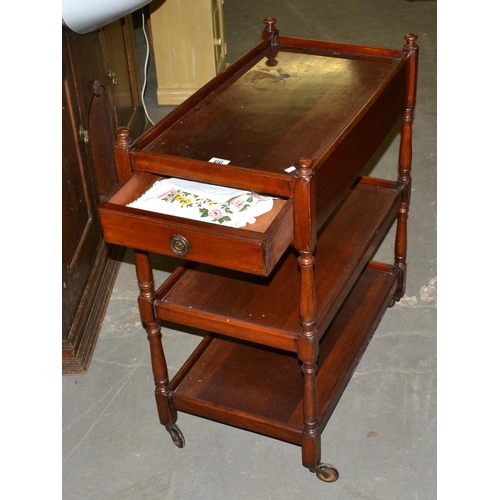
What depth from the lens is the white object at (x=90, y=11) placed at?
249cm

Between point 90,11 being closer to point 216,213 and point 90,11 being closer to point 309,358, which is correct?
point 216,213

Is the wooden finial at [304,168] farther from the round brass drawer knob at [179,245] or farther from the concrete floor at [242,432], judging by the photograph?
the concrete floor at [242,432]

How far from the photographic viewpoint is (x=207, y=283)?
2330 mm

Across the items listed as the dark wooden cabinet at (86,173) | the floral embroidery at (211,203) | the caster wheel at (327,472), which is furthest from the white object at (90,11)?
the caster wheel at (327,472)

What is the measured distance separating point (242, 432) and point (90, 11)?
1390mm

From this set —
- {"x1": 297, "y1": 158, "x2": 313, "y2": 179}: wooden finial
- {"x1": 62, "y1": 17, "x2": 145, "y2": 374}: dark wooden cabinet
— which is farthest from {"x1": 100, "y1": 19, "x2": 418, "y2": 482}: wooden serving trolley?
{"x1": 62, "y1": 17, "x2": 145, "y2": 374}: dark wooden cabinet

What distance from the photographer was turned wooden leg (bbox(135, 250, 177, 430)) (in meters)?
2.17

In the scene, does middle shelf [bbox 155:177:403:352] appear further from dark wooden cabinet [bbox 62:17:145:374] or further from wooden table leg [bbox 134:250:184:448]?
dark wooden cabinet [bbox 62:17:145:374]

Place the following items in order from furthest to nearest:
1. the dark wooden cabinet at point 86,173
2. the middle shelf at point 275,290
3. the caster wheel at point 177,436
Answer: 1. the dark wooden cabinet at point 86,173
2. the caster wheel at point 177,436
3. the middle shelf at point 275,290

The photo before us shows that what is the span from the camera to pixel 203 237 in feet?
5.96

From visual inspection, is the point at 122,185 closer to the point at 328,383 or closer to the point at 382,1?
the point at 328,383

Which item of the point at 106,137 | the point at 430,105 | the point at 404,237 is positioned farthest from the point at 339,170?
the point at 430,105

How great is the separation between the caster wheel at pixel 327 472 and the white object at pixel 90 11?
60.7 inches

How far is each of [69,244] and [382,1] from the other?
12.7 feet
